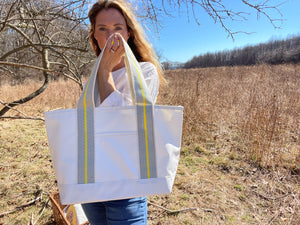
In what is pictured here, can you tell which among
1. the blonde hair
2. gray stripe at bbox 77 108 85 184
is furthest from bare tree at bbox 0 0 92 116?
gray stripe at bbox 77 108 85 184

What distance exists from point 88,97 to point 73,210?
1409 millimetres

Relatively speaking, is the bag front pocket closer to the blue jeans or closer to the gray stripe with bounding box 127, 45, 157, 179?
the gray stripe with bounding box 127, 45, 157, 179

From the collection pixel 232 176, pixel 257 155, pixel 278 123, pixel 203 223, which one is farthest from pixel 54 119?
pixel 278 123

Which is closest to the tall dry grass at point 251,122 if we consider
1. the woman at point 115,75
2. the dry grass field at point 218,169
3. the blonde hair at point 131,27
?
the dry grass field at point 218,169

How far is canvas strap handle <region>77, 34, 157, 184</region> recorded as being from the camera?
2.15 ft

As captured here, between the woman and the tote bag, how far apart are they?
10cm

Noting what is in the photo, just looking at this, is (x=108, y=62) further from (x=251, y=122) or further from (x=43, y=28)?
(x=251, y=122)

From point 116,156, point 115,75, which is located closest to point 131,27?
point 115,75

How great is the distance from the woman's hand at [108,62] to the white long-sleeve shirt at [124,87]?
0.04 metres

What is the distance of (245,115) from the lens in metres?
3.18

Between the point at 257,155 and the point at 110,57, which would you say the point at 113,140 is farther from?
the point at 257,155

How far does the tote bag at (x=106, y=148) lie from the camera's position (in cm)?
65

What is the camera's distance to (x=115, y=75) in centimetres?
94

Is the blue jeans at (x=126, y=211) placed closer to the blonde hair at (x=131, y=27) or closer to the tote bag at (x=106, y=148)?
the tote bag at (x=106, y=148)
